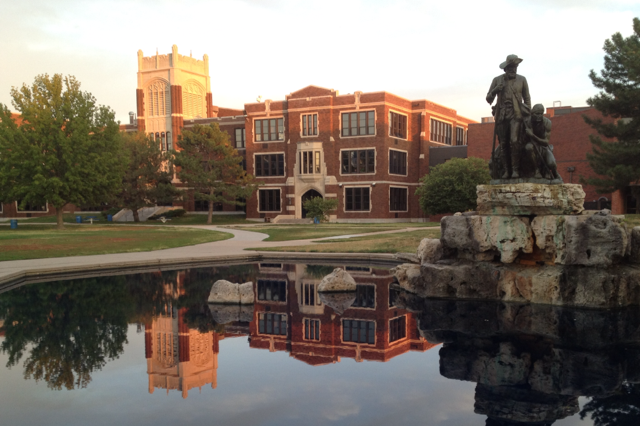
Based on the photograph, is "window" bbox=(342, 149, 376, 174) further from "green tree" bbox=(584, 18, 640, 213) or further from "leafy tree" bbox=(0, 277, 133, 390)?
"leafy tree" bbox=(0, 277, 133, 390)

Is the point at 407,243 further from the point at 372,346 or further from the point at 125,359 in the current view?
the point at 125,359

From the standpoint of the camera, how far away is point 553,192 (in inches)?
428

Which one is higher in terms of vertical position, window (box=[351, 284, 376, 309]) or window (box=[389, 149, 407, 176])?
window (box=[389, 149, 407, 176])

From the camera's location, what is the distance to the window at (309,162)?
166 ft

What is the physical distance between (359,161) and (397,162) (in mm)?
3915

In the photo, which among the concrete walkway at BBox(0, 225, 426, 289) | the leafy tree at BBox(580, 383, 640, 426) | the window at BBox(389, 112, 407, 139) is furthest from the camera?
the window at BBox(389, 112, 407, 139)

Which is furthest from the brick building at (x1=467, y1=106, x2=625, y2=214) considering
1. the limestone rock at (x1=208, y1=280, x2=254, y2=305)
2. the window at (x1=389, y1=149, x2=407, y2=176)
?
the limestone rock at (x1=208, y1=280, x2=254, y2=305)

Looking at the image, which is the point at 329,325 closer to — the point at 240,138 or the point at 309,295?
the point at 309,295

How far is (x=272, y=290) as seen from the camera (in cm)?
1296

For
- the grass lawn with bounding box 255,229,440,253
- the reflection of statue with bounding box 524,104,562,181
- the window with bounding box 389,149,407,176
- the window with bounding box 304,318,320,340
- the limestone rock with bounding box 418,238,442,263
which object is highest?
the window with bounding box 389,149,407,176

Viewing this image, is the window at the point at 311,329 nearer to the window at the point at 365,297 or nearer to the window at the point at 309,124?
the window at the point at 365,297

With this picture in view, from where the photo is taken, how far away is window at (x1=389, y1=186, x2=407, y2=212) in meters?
49.7

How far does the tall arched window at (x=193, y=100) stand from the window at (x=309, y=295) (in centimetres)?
5677

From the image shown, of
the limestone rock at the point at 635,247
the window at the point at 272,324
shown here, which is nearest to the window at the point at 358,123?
the limestone rock at the point at 635,247
